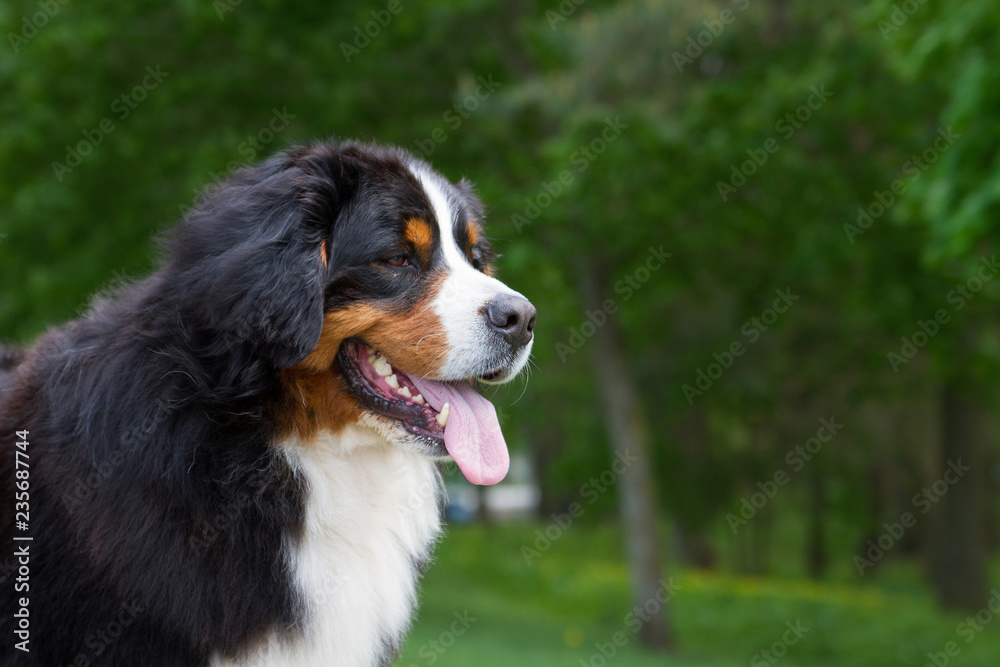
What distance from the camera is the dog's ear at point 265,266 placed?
2775 mm

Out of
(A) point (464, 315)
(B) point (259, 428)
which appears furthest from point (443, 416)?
(B) point (259, 428)

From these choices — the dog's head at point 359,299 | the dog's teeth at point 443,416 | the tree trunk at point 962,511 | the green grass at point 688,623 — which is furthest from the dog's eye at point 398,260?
the tree trunk at point 962,511

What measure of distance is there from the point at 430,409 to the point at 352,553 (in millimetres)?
537

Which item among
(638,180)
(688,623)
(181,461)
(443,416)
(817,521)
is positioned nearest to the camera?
(181,461)

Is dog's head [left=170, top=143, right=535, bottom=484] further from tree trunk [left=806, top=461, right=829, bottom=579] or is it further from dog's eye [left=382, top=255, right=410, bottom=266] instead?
tree trunk [left=806, top=461, right=829, bottom=579]

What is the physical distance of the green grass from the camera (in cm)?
1141

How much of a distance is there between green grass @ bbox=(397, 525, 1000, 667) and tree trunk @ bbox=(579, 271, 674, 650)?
871 mm

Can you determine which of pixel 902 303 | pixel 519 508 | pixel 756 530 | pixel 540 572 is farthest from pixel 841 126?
pixel 519 508

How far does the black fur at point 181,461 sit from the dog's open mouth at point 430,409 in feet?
0.77

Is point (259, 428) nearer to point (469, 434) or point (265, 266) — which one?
point (265, 266)

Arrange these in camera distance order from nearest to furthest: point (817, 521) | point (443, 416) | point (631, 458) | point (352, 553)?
point (352, 553) < point (443, 416) < point (631, 458) < point (817, 521)

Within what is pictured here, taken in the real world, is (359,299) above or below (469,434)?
above

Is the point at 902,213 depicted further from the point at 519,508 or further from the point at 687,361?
the point at 519,508

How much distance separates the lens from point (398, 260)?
124 inches
